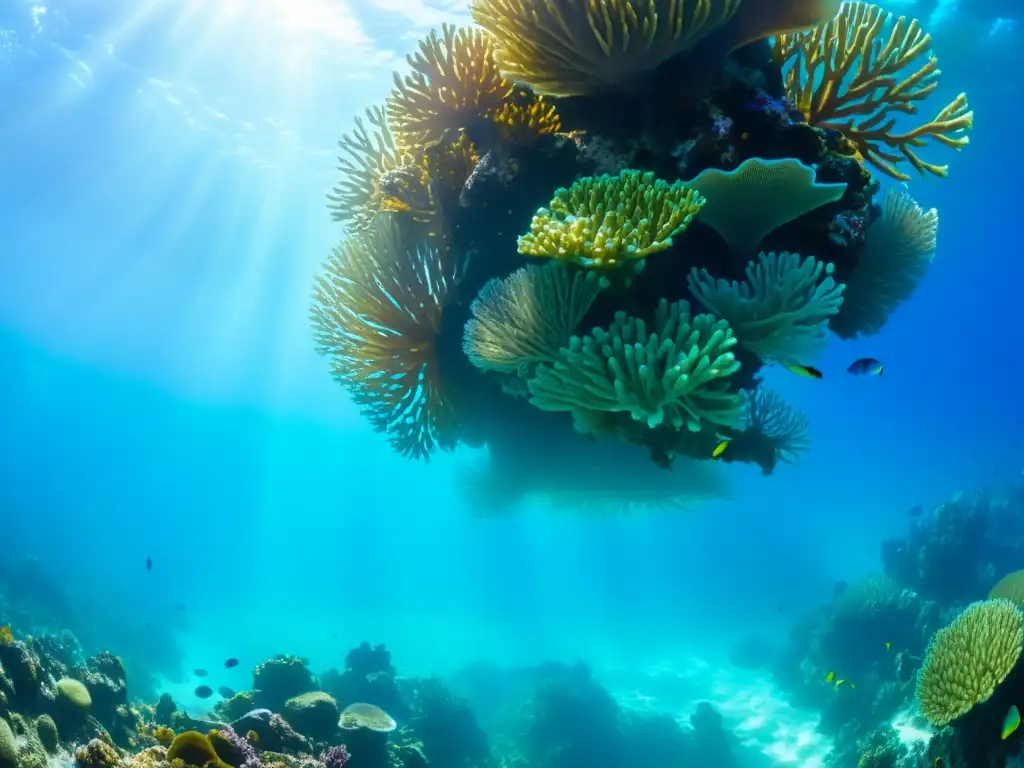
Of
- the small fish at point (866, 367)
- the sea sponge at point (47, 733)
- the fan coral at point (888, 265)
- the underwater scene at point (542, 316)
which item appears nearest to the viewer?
the underwater scene at point (542, 316)

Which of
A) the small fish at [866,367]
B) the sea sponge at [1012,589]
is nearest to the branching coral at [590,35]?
the small fish at [866,367]

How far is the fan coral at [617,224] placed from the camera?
3658mm

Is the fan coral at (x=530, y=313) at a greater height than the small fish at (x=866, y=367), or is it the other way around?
the small fish at (x=866, y=367)

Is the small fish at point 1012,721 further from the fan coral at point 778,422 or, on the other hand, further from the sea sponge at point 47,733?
the sea sponge at point 47,733

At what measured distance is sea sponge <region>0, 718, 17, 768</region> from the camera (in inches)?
206

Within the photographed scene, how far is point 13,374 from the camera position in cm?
6512

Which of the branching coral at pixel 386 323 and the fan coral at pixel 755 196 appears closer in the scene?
the fan coral at pixel 755 196

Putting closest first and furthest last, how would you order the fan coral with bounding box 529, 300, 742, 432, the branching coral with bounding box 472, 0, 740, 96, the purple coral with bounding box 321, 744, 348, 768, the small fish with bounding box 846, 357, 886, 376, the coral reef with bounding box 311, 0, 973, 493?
the fan coral with bounding box 529, 300, 742, 432 → the coral reef with bounding box 311, 0, 973, 493 → the branching coral with bounding box 472, 0, 740, 96 → the small fish with bounding box 846, 357, 886, 376 → the purple coral with bounding box 321, 744, 348, 768

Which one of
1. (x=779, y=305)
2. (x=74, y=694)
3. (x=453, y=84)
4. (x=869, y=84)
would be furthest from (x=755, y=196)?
(x=74, y=694)

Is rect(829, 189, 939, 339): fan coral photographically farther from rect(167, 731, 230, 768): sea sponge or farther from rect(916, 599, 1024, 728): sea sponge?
rect(167, 731, 230, 768): sea sponge

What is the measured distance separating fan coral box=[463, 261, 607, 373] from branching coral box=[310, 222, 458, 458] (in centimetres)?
155

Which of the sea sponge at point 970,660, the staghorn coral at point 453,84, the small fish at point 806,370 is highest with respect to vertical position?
the staghorn coral at point 453,84

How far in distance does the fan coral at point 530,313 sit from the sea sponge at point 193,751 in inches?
159

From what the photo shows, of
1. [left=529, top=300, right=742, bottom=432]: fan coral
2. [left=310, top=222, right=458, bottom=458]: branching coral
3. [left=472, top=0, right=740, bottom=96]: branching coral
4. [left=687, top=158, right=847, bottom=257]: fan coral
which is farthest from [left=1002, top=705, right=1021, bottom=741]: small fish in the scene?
[left=472, top=0, right=740, bottom=96]: branching coral
